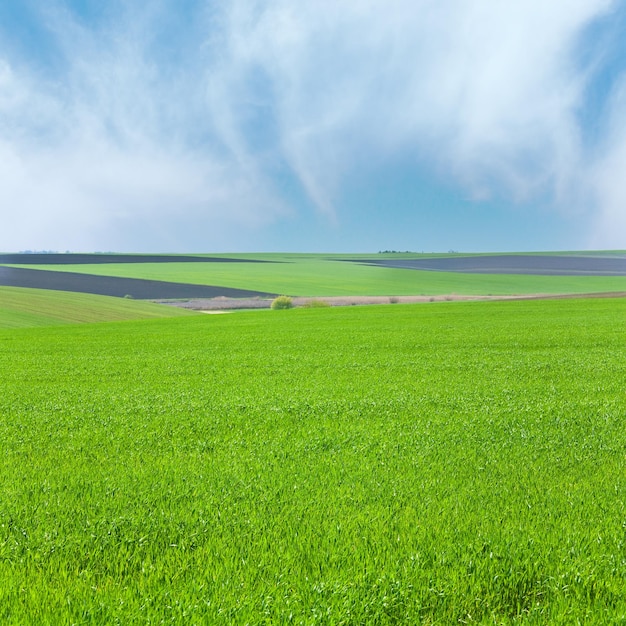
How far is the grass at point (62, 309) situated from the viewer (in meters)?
38.3

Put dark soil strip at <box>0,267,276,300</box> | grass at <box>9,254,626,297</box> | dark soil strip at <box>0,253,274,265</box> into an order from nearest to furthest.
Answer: dark soil strip at <box>0,267,276,300</box> → grass at <box>9,254,626,297</box> → dark soil strip at <box>0,253,274,265</box>

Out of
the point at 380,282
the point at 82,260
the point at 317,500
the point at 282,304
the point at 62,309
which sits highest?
the point at 82,260

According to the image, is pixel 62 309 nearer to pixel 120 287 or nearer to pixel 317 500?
pixel 120 287

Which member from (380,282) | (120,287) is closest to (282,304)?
(120,287)

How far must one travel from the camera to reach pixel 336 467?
6.25m

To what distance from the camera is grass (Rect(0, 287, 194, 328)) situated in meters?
38.3

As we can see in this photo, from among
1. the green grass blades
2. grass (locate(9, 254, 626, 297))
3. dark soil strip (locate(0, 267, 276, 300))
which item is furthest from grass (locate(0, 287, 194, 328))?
the green grass blades

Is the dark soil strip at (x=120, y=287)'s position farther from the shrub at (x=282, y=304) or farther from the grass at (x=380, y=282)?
the shrub at (x=282, y=304)

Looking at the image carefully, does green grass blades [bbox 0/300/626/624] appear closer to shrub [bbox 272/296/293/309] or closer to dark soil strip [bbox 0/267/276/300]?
shrub [bbox 272/296/293/309]

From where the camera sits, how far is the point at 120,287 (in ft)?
217

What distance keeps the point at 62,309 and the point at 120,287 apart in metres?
23.1

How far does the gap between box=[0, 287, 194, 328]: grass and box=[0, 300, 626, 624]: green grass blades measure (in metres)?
29.4

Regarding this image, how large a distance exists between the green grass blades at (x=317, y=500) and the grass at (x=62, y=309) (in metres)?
29.4

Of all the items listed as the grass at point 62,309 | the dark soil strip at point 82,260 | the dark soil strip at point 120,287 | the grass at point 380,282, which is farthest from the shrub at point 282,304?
the dark soil strip at point 82,260
